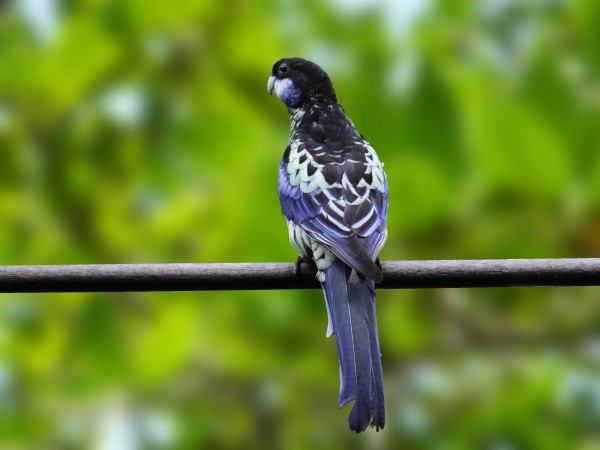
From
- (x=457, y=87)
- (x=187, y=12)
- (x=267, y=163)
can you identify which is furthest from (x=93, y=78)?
(x=457, y=87)

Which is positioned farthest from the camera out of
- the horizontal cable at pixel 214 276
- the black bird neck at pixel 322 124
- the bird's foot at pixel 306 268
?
the black bird neck at pixel 322 124

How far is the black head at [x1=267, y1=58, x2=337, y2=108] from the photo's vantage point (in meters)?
4.80

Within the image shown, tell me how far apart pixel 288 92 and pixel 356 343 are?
1962 mm

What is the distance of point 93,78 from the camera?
15.2 feet

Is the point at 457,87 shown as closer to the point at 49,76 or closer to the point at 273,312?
the point at 273,312

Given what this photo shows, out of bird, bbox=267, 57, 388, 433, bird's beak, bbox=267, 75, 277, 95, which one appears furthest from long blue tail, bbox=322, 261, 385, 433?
bird's beak, bbox=267, 75, 277, 95

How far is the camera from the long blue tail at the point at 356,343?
2.98 meters

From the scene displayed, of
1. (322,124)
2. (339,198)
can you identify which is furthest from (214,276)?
(322,124)

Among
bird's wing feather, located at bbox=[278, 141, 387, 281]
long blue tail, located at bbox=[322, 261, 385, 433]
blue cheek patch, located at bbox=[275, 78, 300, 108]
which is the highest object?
blue cheek patch, located at bbox=[275, 78, 300, 108]

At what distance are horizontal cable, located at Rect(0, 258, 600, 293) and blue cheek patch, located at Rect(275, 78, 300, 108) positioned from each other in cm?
227

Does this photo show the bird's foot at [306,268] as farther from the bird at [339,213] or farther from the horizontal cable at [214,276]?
the horizontal cable at [214,276]

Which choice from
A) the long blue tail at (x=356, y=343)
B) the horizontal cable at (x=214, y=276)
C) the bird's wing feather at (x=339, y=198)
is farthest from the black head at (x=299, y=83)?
the horizontal cable at (x=214, y=276)

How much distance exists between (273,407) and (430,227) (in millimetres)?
1003

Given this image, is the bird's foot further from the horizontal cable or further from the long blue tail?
the horizontal cable
